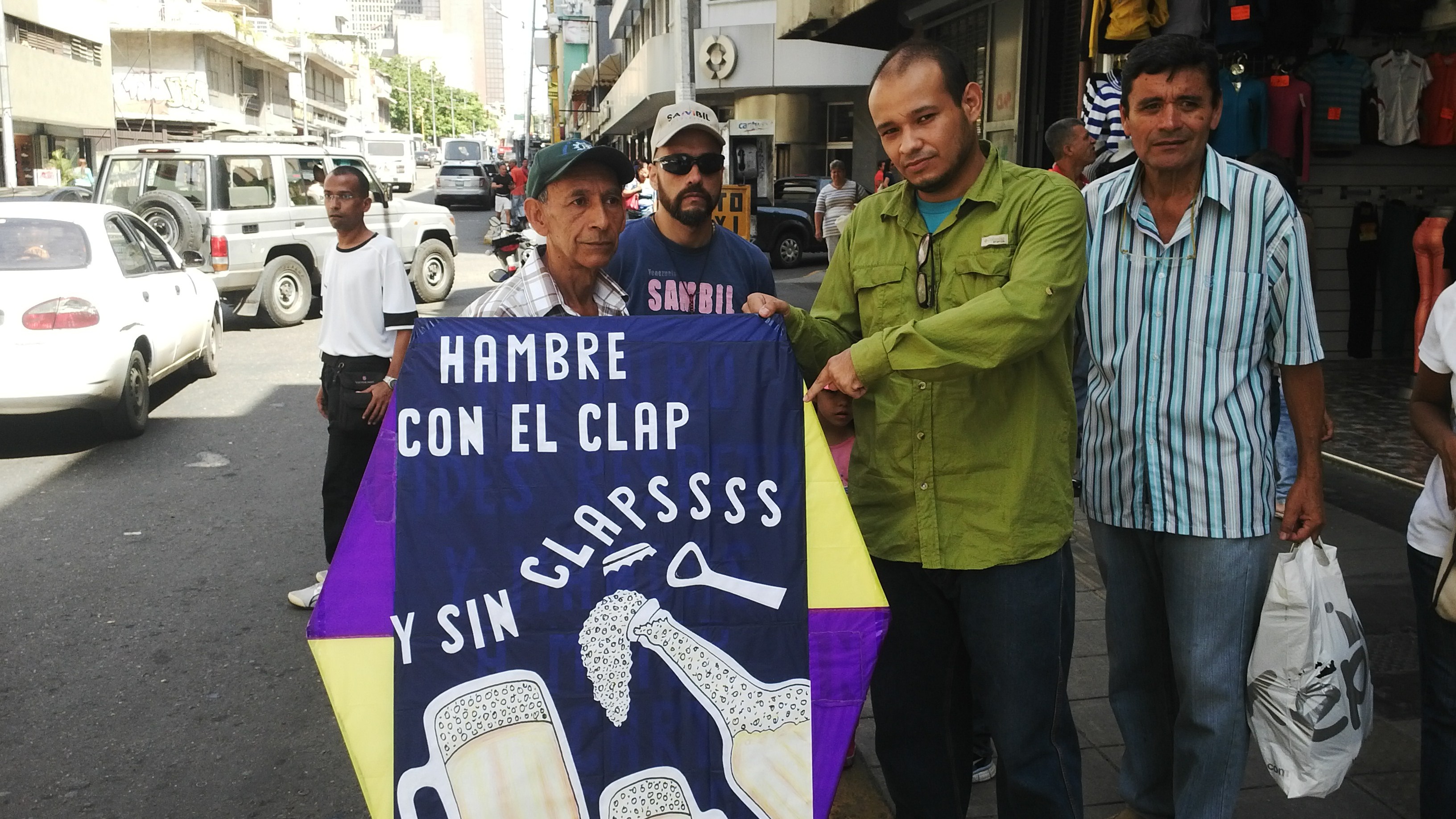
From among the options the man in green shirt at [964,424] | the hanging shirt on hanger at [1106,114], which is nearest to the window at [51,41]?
the hanging shirt on hanger at [1106,114]

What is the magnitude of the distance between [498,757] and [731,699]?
46 cm

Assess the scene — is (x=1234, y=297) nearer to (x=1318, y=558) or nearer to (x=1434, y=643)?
(x=1318, y=558)

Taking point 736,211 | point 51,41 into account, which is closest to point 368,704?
point 736,211

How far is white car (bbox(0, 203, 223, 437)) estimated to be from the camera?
8.34m

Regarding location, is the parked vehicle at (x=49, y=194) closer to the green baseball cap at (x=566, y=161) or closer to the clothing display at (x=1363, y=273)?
the clothing display at (x=1363, y=273)

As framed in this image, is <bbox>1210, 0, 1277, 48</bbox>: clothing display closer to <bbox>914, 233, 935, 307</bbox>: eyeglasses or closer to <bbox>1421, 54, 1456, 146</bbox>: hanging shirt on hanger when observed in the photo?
<bbox>1421, 54, 1456, 146</bbox>: hanging shirt on hanger

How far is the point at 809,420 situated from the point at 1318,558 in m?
1.31

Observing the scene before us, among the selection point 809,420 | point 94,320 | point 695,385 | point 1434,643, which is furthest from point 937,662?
point 94,320

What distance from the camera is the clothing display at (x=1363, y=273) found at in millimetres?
9703

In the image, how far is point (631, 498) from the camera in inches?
93.9

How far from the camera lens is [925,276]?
8.88 feet

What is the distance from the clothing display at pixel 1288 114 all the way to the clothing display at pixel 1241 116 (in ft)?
0.66

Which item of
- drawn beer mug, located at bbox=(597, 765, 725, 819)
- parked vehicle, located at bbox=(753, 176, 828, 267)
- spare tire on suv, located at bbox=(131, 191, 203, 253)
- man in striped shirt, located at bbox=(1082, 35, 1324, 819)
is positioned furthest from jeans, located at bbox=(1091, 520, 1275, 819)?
parked vehicle, located at bbox=(753, 176, 828, 267)

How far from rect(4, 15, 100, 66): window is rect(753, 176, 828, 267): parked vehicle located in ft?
80.9
